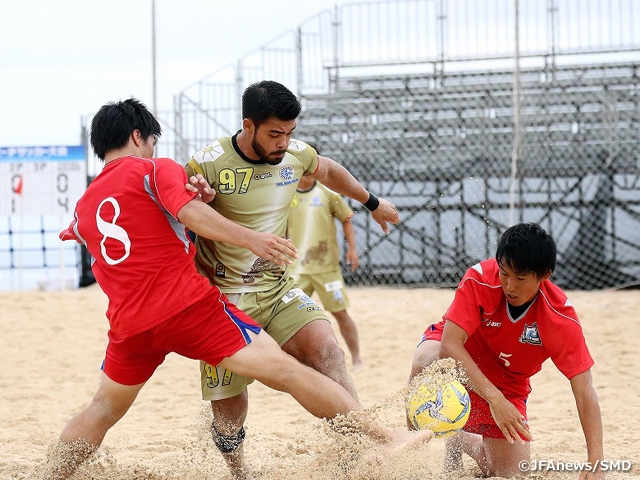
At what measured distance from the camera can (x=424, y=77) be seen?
13.1 m

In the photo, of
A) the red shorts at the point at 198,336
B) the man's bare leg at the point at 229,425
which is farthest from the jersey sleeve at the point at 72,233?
the man's bare leg at the point at 229,425

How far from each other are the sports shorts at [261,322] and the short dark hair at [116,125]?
87 cm

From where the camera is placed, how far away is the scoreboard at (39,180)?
11586 mm

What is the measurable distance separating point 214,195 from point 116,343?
75cm

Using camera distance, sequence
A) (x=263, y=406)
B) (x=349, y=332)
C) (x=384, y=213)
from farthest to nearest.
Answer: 1. (x=349, y=332)
2. (x=263, y=406)
3. (x=384, y=213)

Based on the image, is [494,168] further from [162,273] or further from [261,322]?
[162,273]

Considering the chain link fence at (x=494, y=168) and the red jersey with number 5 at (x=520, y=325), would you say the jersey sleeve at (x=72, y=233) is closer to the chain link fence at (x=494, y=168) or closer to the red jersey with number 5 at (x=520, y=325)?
the red jersey with number 5 at (x=520, y=325)

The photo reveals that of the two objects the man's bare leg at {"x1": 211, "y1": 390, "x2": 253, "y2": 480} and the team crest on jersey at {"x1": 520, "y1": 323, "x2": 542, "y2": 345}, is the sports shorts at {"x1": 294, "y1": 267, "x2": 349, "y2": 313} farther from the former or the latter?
the team crest on jersey at {"x1": 520, "y1": 323, "x2": 542, "y2": 345}

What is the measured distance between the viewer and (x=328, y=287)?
673 cm

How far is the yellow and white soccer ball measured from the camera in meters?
Answer: 3.33

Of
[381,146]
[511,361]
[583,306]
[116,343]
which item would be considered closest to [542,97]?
[381,146]

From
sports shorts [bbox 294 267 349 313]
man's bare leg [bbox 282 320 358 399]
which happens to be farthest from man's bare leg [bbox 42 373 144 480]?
sports shorts [bbox 294 267 349 313]

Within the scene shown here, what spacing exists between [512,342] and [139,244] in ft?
5.41

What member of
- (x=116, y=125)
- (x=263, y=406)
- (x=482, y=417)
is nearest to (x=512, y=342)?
(x=482, y=417)
